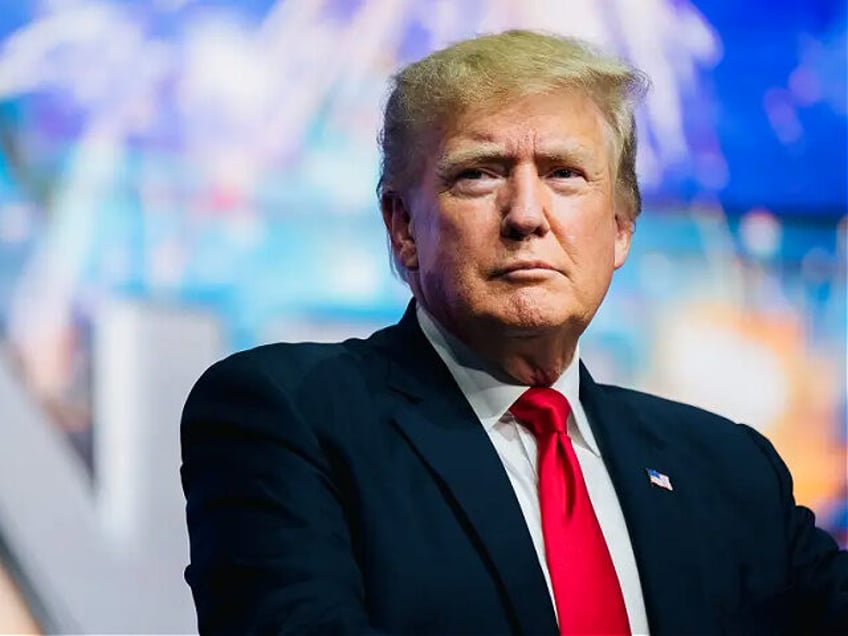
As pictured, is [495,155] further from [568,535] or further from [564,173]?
[568,535]

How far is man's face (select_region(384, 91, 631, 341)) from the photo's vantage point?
1962 millimetres

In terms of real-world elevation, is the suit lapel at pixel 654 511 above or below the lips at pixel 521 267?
below

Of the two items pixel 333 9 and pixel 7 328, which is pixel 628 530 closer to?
pixel 7 328

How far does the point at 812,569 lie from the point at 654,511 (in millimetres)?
312

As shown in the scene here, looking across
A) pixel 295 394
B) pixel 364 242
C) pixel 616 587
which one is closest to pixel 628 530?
pixel 616 587

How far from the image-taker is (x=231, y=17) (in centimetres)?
304

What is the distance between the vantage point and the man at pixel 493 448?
174 centimetres

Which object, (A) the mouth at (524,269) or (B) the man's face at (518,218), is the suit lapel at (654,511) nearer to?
(B) the man's face at (518,218)

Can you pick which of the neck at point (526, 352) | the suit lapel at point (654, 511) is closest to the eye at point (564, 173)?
the neck at point (526, 352)

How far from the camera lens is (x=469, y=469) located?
186 cm

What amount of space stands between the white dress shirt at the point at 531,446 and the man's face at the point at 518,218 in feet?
0.14

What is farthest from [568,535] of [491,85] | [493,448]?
[491,85]

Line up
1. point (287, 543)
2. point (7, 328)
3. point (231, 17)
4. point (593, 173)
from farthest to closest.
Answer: point (231, 17)
point (7, 328)
point (593, 173)
point (287, 543)

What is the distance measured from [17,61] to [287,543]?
5.03ft
